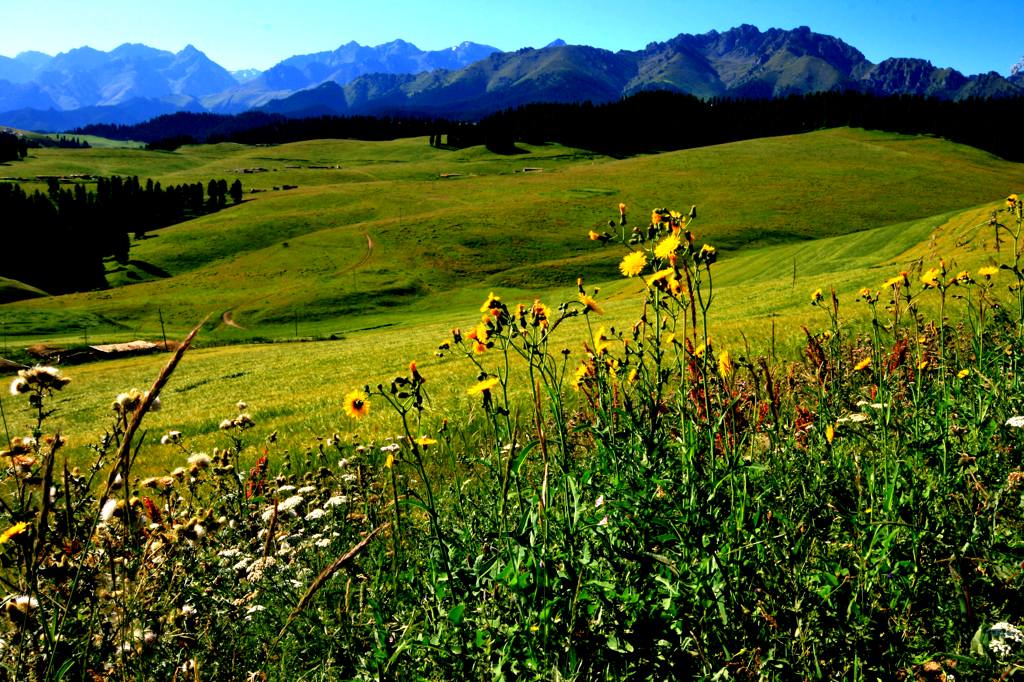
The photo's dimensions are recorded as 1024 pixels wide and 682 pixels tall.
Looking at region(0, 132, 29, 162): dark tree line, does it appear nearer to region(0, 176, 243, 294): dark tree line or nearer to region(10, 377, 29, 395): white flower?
region(0, 176, 243, 294): dark tree line

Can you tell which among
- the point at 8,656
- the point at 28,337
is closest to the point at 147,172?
the point at 28,337

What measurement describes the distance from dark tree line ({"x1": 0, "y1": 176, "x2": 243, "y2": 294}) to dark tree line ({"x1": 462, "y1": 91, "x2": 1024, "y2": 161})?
73.7 metres

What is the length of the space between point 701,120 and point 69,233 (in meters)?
122

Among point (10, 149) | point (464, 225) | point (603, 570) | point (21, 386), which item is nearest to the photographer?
point (21, 386)

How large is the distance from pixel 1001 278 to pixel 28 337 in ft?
188

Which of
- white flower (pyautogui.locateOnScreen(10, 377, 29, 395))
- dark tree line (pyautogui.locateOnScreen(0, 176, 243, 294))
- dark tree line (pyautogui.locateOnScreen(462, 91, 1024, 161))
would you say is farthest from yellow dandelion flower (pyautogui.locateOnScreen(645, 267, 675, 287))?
dark tree line (pyautogui.locateOnScreen(462, 91, 1024, 161))

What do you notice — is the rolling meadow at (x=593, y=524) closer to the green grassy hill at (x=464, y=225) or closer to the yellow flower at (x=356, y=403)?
the yellow flower at (x=356, y=403)

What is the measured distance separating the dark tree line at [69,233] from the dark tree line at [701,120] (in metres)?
73.7

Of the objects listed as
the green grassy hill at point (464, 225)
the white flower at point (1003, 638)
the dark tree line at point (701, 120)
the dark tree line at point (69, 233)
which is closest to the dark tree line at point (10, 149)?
the dark tree line at point (69, 233)

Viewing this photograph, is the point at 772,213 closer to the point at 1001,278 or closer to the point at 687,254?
the point at 1001,278

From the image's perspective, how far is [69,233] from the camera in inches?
3216

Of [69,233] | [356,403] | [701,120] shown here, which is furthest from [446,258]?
[701,120]

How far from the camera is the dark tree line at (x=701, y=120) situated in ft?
397

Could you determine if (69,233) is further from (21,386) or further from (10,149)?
(21,386)
